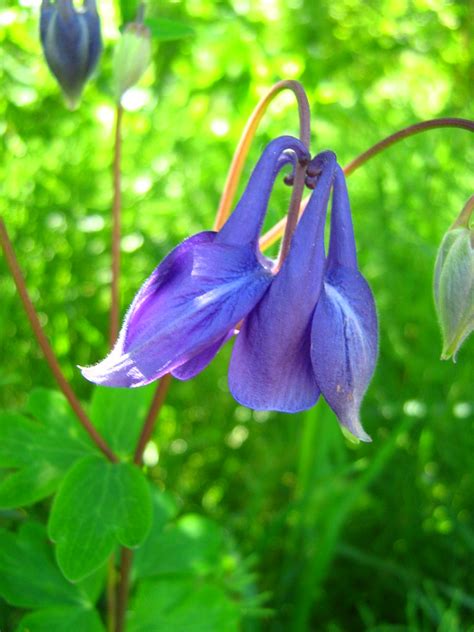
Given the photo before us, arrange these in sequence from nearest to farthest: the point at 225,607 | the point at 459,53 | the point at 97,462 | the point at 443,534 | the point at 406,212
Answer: the point at 97,462, the point at 225,607, the point at 443,534, the point at 406,212, the point at 459,53

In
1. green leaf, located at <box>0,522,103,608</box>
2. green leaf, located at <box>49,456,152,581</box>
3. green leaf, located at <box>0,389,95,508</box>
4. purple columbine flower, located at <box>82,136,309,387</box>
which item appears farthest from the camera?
green leaf, located at <box>0,522,103,608</box>

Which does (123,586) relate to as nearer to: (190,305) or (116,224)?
(116,224)

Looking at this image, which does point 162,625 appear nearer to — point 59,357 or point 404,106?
point 59,357

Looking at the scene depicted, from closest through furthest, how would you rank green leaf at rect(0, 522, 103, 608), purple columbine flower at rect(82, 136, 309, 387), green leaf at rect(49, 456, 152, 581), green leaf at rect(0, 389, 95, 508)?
1. purple columbine flower at rect(82, 136, 309, 387)
2. green leaf at rect(49, 456, 152, 581)
3. green leaf at rect(0, 389, 95, 508)
4. green leaf at rect(0, 522, 103, 608)

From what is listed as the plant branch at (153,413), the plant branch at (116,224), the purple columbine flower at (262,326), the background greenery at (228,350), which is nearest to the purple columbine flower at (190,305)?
the purple columbine flower at (262,326)

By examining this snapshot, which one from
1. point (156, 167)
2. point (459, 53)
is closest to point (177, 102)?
point (156, 167)

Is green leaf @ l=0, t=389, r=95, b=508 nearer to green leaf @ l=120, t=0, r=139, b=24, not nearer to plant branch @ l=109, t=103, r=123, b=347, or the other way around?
plant branch @ l=109, t=103, r=123, b=347

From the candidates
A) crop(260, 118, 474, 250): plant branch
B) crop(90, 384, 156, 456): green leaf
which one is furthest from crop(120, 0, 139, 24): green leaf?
crop(90, 384, 156, 456): green leaf
